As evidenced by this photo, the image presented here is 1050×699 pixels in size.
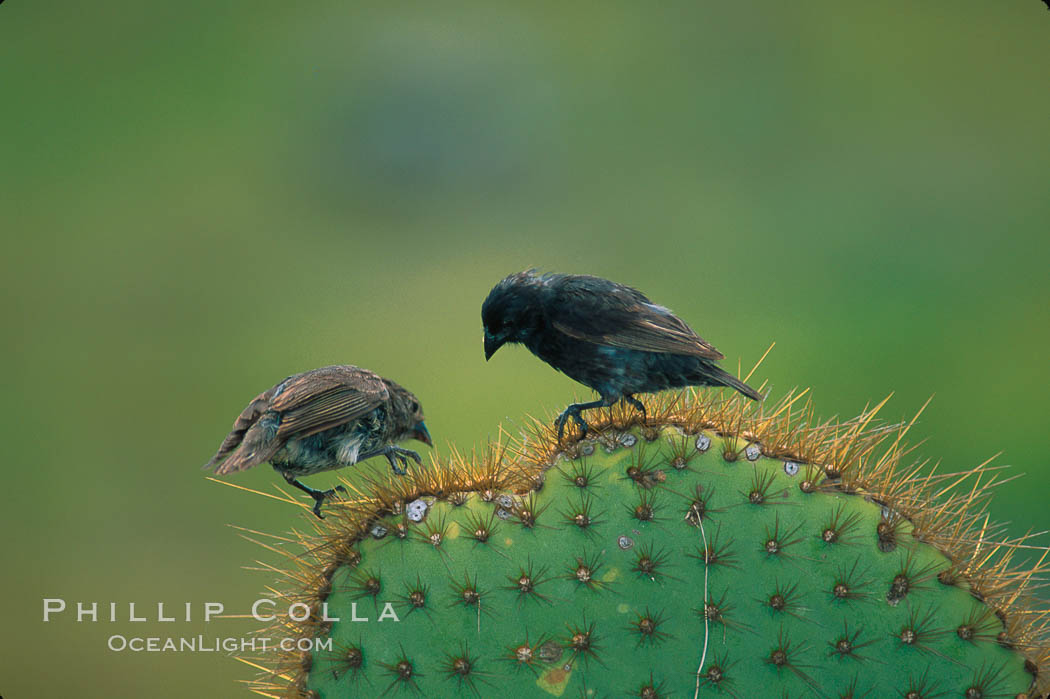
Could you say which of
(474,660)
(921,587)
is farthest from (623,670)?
(921,587)

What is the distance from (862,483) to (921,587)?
0.25 meters

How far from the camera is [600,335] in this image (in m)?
2.42

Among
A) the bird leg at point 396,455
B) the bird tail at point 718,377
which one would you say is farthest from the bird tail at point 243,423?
the bird tail at point 718,377

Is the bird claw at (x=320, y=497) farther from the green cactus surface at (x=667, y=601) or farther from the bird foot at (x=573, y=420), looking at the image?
the bird foot at (x=573, y=420)

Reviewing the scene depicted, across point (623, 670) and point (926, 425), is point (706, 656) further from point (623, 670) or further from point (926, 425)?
point (926, 425)

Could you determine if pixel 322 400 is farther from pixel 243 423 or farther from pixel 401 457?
pixel 401 457

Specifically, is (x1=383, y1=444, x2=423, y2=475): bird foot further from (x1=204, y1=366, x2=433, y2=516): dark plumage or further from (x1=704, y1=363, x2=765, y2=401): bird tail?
(x1=704, y1=363, x2=765, y2=401): bird tail

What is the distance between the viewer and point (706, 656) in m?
2.04

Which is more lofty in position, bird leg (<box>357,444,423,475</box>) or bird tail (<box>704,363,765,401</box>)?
bird tail (<box>704,363,765,401</box>)

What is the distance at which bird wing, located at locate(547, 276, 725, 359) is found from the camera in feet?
7.81

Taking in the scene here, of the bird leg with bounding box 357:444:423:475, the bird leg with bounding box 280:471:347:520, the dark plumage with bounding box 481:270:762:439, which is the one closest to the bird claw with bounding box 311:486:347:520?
the bird leg with bounding box 280:471:347:520

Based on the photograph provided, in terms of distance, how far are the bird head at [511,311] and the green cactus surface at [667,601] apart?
521 millimetres

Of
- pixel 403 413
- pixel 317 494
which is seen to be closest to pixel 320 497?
pixel 317 494

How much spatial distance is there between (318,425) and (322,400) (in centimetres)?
7
